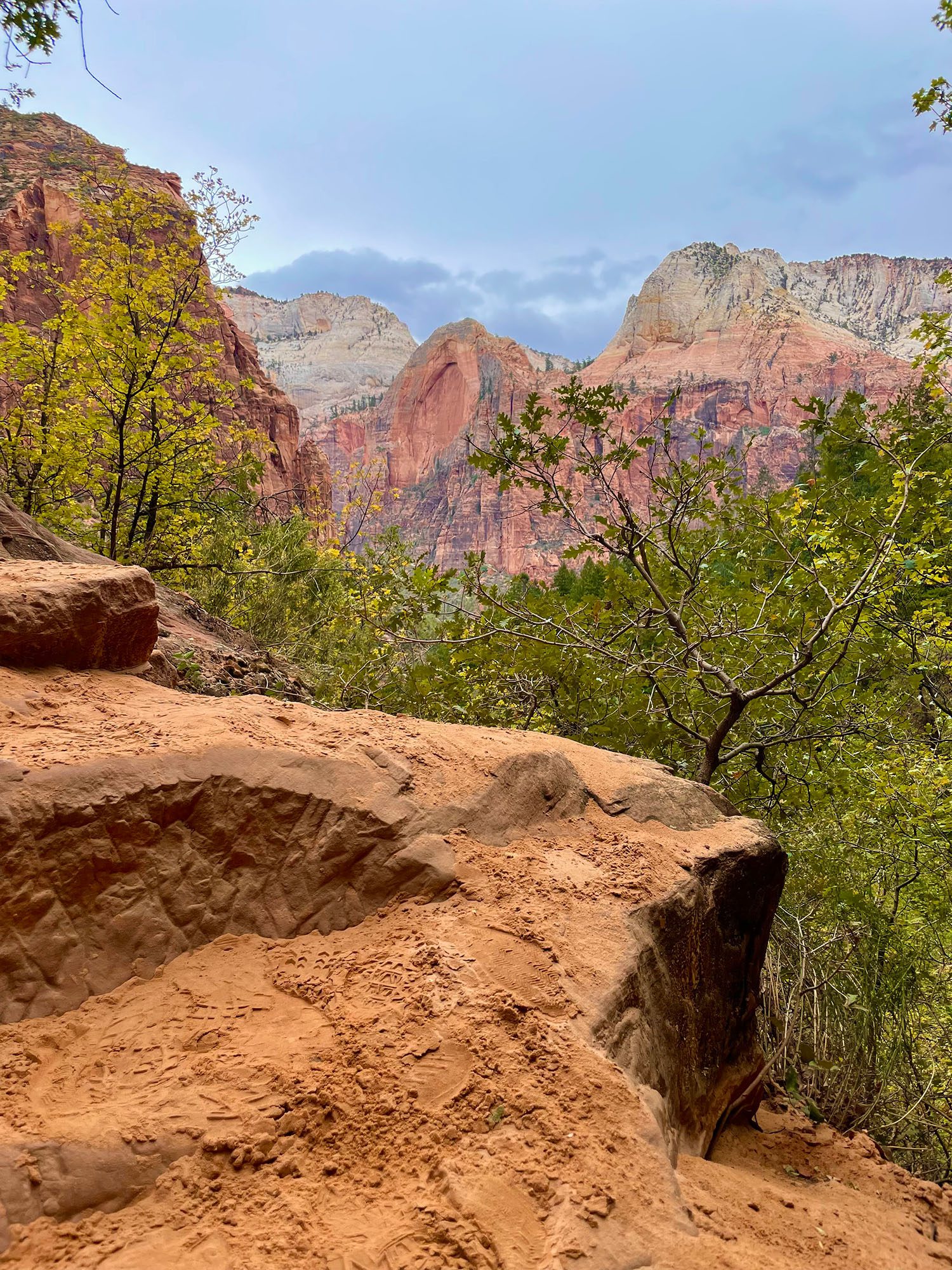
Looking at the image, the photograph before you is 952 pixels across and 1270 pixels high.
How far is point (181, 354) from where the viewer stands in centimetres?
820

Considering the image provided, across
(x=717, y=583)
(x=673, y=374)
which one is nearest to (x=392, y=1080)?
(x=717, y=583)

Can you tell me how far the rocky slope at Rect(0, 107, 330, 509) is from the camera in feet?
103

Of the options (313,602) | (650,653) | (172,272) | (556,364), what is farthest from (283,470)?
(556,364)

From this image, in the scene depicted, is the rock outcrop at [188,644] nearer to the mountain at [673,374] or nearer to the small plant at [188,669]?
the small plant at [188,669]

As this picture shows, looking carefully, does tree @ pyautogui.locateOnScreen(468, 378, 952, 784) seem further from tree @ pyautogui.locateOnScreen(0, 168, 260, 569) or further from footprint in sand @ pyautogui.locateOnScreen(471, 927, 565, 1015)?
tree @ pyautogui.locateOnScreen(0, 168, 260, 569)

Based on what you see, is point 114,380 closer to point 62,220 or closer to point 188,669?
point 188,669

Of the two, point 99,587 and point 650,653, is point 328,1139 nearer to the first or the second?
point 99,587

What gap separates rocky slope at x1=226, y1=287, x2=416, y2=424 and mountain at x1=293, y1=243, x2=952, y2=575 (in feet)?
84.4

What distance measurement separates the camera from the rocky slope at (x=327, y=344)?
484ft

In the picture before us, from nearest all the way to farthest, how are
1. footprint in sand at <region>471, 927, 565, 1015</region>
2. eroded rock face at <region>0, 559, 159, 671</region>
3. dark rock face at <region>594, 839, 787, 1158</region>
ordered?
footprint in sand at <region>471, 927, 565, 1015</region> < dark rock face at <region>594, 839, 787, 1158</region> < eroded rock face at <region>0, 559, 159, 671</region>

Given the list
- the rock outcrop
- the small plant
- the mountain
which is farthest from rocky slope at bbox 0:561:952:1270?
the mountain

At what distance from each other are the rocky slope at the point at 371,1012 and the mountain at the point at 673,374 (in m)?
84.6

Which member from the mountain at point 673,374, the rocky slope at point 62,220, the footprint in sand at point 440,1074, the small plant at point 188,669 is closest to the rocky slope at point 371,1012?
the footprint in sand at point 440,1074

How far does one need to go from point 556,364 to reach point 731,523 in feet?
461
